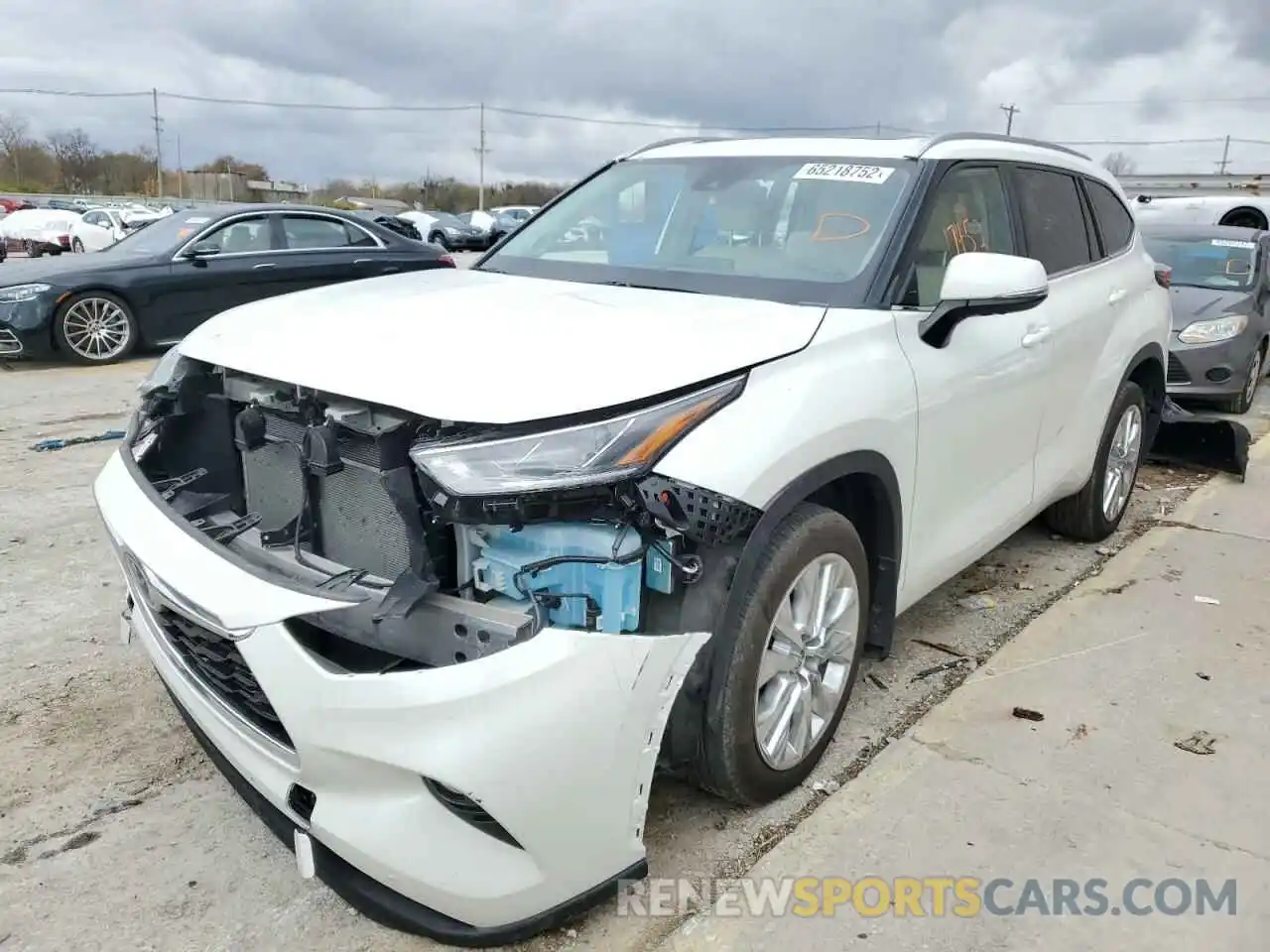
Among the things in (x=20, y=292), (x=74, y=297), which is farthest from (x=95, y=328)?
(x=20, y=292)

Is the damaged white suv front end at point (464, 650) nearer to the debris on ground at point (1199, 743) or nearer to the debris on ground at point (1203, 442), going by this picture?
the debris on ground at point (1199, 743)

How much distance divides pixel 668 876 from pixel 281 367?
5.02 ft

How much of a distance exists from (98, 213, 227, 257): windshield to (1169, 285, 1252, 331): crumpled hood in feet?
28.1

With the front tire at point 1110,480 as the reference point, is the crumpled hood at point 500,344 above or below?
above

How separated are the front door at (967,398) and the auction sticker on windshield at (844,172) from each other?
185 mm

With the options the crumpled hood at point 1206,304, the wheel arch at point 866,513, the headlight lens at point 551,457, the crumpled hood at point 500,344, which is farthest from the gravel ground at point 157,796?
the crumpled hood at point 1206,304

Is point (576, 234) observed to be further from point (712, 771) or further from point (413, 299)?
point (712, 771)

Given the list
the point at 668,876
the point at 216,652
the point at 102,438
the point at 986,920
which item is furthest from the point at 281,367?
the point at 102,438

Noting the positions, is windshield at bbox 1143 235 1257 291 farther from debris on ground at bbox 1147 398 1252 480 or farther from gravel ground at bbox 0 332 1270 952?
gravel ground at bbox 0 332 1270 952

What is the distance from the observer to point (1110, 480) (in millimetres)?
4754

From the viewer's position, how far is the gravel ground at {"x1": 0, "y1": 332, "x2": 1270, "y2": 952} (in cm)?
225

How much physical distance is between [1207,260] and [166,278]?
30.5 ft

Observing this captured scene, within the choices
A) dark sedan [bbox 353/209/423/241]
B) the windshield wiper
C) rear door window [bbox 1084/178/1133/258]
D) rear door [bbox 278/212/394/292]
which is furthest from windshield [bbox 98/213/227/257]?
rear door window [bbox 1084/178/1133/258]

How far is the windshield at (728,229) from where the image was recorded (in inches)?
116
